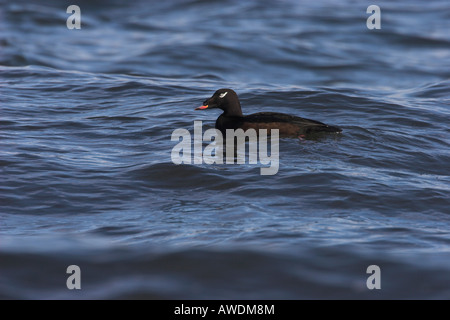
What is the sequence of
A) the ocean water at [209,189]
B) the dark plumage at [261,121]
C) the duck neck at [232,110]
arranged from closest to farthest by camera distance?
the ocean water at [209,189] < the dark plumage at [261,121] < the duck neck at [232,110]

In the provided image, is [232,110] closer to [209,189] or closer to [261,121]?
[261,121]

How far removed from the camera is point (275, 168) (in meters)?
8.97

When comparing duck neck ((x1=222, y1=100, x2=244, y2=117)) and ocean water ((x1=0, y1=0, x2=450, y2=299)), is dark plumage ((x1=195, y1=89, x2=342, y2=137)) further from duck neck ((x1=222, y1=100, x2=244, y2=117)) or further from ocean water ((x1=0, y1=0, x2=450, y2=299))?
ocean water ((x1=0, y1=0, x2=450, y2=299))

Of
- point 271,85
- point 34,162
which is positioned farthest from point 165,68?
point 34,162

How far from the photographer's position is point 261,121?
10375 millimetres

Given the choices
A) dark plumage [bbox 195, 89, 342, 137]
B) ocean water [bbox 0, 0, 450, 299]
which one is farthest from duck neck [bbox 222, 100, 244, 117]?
ocean water [bbox 0, 0, 450, 299]

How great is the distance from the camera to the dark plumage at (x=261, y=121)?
10172 millimetres

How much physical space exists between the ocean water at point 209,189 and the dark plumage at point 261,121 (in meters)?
0.19

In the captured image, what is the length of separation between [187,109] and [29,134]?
2.83 metres

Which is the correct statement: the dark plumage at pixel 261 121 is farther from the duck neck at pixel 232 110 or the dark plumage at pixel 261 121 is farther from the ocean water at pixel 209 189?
the ocean water at pixel 209 189

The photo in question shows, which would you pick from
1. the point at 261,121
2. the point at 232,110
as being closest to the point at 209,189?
the point at 261,121

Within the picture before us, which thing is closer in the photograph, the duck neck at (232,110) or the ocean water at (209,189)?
the ocean water at (209,189)

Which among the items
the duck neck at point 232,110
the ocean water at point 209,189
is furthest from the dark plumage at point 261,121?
the ocean water at point 209,189

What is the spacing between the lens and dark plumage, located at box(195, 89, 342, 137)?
33.4 ft
